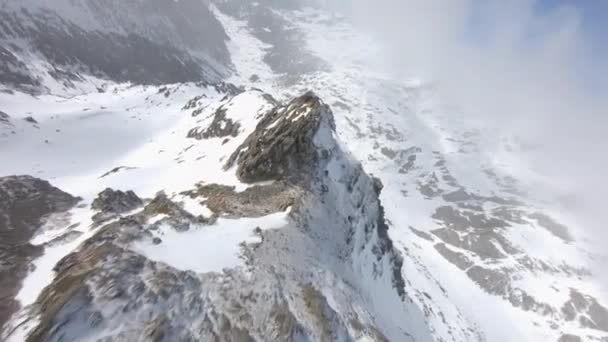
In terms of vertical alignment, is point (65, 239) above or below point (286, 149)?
below

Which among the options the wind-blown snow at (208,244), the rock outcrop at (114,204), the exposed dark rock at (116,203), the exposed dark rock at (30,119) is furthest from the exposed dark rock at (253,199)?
the exposed dark rock at (30,119)

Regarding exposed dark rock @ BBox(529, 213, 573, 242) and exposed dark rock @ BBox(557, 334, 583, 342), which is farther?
exposed dark rock @ BBox(529, 213, 573, 242)

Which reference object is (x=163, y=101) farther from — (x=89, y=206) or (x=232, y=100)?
(x=89, y=206)

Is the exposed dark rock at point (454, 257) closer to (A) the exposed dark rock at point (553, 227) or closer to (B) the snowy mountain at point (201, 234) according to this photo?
(B) the snowy mountain at point (201, 234)

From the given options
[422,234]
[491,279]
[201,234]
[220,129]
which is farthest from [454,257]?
[201,234]

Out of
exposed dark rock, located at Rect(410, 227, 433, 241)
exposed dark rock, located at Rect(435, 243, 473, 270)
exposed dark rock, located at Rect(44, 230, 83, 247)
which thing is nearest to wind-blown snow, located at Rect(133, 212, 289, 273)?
exposed dark rock, located at Rect(44, 230, 83, 247)

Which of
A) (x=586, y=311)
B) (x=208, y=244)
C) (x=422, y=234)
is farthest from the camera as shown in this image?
(x=422, y=234)

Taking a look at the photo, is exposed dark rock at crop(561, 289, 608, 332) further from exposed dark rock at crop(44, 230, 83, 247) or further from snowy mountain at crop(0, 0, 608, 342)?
exposed dark rock at crop(44, 230, 83, 247)

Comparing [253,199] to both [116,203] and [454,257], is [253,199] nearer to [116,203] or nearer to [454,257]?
[116,203]

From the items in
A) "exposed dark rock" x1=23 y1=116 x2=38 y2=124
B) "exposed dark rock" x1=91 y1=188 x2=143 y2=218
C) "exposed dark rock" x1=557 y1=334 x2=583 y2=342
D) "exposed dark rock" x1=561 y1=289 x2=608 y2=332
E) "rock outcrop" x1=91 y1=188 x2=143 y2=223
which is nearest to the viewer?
"rock outcrop" x1=91 y1=188 x2=143 y2=223
